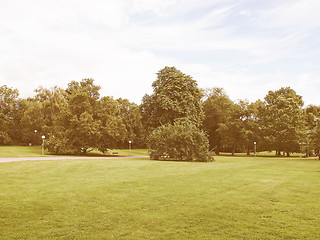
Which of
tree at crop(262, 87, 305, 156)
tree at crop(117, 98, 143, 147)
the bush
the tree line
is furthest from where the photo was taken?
tree at crop(117, 98, 143, 147)

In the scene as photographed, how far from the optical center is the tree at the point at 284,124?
5247 cm

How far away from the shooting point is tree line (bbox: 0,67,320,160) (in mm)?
40969

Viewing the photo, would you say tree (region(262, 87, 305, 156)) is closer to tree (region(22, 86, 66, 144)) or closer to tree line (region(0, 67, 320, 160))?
tree line (region(0, 67, 320, 160))

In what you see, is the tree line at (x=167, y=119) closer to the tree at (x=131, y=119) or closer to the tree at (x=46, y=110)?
the tree at (x=46, y=110)

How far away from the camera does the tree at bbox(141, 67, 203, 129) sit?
43.9m

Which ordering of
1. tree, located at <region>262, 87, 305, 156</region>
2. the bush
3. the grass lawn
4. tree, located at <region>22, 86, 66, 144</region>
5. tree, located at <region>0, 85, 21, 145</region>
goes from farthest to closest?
1. tree, located at <region>0, 85, 21, 145</region>
2. tree, located at <region>22, 86, 66, 144</region>
3. tree, located at <region>262, 87, 305, 156</region>
4. the bush
5. the grass lawn

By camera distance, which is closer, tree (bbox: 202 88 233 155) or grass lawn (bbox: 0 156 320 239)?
grass lawn (bbox: 0 156 320 239)

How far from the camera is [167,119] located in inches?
1783

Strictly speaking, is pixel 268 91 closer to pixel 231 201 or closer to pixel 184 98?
pixel 184 98

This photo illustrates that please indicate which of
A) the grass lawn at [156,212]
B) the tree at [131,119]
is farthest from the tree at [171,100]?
the grass lawn at [156,212]

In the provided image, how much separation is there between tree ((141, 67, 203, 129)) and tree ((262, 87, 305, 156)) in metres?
16.5

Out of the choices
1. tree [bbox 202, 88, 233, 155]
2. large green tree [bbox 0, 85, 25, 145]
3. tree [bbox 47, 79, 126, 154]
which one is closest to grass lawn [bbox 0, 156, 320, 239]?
tree [bbox 47, 79, 126, 154]

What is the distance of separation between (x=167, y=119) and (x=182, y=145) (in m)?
11.7

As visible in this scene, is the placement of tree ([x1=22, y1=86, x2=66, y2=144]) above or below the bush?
above
